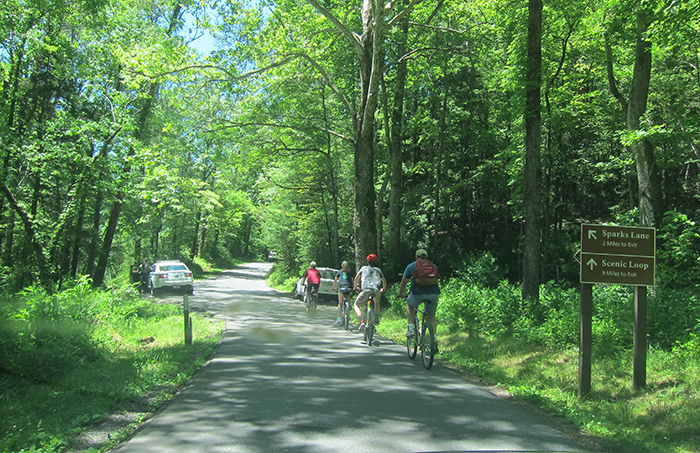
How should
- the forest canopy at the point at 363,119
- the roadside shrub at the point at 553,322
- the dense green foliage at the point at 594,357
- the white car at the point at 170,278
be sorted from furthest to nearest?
the white car at the point at 170,278 → the forest canopy at the point at 363,119 → the roadside shrub at the point at 553,322 → the dense green foliage at the point at 594,357

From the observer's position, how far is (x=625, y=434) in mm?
5309

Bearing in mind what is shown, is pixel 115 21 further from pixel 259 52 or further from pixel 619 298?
pixel 619 298

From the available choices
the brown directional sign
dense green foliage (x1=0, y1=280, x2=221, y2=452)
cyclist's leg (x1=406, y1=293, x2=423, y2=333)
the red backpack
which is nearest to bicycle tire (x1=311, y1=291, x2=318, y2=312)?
dense green foliage (x1=0, y1=280, x2=221, y2=452)

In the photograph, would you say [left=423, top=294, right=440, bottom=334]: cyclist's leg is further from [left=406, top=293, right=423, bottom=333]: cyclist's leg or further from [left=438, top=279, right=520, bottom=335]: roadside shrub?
[left=438, top=279, right=520, bottom=335]: roadside shrub

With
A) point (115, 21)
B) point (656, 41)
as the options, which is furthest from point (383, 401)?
point (115, 21)

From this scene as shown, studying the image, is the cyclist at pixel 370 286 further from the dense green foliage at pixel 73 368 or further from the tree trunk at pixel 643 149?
the tree trunk at pixel 643 149

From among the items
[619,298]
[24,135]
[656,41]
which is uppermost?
[656,41]

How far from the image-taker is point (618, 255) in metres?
6.78

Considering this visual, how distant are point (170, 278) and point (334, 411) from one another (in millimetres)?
21604

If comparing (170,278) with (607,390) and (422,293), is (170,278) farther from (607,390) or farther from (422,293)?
(607,390)

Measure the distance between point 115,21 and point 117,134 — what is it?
12.8 feet

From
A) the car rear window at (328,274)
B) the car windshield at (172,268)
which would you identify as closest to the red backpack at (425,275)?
the car rear window at (328,274)

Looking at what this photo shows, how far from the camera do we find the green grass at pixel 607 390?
5.27 m

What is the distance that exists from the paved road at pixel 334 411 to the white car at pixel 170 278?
1675 cm
